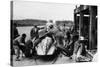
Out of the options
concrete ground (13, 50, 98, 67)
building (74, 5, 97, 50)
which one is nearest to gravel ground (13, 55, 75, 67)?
concrete ground (13, 50, 98, 67)

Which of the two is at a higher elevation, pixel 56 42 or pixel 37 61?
pixel 56 42

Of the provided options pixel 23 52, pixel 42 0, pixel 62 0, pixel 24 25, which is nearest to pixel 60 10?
pixel 62 0

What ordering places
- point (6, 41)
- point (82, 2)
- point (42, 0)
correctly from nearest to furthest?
point (6, 41)
point (42, 0)
point (82, 2)

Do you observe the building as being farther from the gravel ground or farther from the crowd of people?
the gravel ground

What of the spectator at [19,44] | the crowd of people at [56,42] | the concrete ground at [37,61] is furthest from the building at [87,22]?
the spectator at [19,44]

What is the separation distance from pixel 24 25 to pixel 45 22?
0.94 feet

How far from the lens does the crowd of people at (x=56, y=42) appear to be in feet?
7.00

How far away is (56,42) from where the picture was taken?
7.52ft

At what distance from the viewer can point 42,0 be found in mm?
2221

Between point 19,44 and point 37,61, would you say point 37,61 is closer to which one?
point 37,61

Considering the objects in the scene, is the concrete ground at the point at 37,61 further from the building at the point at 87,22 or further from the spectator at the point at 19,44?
the building at the point at 87,22

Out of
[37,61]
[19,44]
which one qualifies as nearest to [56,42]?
[37,61]

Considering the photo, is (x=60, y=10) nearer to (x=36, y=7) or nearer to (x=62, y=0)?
(x=62, y=0)

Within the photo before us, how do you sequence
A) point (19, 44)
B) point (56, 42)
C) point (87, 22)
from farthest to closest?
point (87, 22), point (56, 42), point (19, 44)
